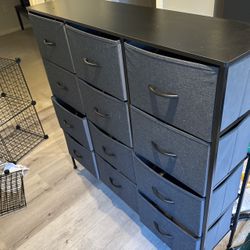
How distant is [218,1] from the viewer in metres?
1.57

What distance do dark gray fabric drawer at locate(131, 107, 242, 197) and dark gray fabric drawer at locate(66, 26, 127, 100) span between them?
0.12m

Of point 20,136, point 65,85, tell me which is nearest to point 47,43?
point 65,85

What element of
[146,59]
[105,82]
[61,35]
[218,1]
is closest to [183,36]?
[146,59]

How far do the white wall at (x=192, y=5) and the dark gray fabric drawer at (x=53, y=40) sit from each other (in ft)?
2.86

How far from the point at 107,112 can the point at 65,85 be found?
34 centimetres

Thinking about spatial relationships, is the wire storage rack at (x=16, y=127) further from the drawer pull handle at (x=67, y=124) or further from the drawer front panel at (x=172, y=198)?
the drawer front panel at (x=172, y=198)

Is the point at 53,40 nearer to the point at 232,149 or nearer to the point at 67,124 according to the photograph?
the point at 67,124

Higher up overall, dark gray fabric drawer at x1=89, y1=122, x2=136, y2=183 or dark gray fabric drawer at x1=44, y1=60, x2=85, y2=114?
dark gray fabric drawer at x1=44, y1=60, x2=85, y2=114

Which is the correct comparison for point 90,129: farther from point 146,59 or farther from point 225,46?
point 225,46

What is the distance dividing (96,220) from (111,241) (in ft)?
0.53

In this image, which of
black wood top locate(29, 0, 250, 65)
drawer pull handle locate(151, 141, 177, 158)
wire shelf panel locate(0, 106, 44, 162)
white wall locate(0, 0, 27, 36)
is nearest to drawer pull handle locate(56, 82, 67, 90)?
black wood top locate(29, 0, 250, 65)

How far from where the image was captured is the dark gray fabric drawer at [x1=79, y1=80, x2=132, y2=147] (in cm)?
102

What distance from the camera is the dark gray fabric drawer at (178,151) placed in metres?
0.78

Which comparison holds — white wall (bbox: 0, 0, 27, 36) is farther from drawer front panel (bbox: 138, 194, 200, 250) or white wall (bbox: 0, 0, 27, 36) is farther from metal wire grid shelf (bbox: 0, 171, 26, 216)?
drawer front panel (bbox: 138, 194, 200, 250)
